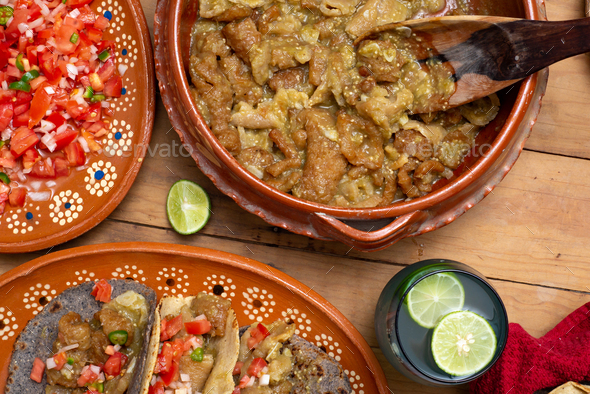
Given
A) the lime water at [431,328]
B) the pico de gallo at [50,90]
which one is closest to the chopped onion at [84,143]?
the pico de gallo at [50,90]

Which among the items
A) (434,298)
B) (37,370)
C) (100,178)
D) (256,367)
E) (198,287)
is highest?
(100,178)

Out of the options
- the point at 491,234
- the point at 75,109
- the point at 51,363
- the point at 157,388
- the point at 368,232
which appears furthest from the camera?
the point at 491,234

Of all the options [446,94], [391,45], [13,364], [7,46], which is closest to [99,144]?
[7,46]

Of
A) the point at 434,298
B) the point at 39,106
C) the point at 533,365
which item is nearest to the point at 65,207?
the point at 39,106

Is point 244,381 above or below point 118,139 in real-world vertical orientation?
below

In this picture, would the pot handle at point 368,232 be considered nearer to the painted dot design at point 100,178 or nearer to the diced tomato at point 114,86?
the painted dot design at point 100,178

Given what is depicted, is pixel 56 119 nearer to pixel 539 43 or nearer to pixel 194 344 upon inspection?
pixel 194 344

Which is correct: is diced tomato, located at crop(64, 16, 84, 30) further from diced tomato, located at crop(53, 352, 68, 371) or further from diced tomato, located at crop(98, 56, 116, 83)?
diced tomato, located at crop(53, 352, 68, 371)
